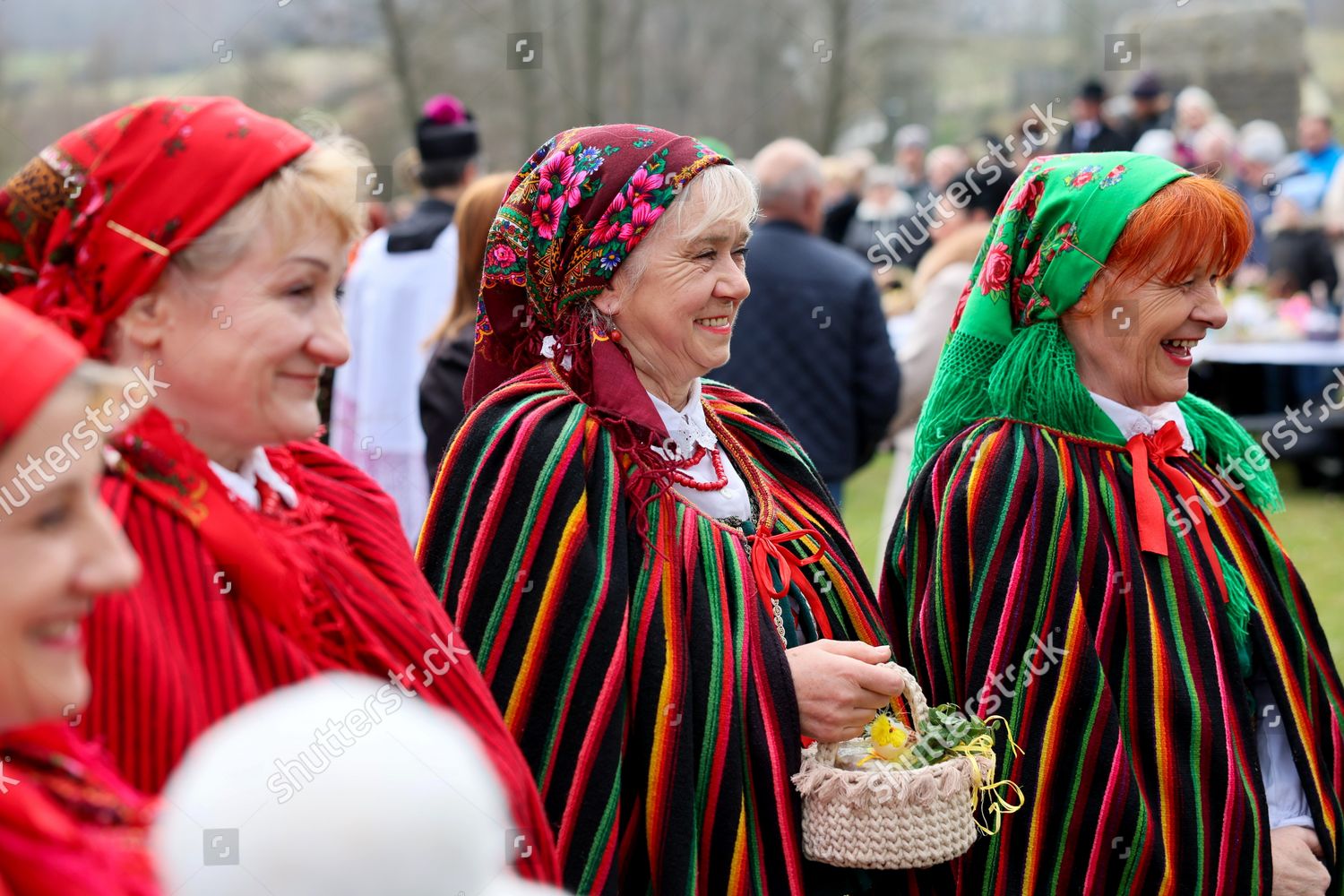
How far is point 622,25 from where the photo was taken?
21281 millimetres

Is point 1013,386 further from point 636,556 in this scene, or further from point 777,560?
point 636,556

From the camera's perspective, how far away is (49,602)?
1.49m

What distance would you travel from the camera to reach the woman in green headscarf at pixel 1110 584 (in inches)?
123

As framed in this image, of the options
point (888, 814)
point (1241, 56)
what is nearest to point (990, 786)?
point (888, 814)

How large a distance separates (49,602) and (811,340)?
4.47 m

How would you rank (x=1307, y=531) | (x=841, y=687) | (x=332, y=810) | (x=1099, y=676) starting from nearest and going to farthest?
(x=332, y=810) < (x=841, y=687) < (x=1099, y=676) < (x=1307, y=531)

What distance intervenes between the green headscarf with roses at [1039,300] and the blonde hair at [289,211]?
5.40ft

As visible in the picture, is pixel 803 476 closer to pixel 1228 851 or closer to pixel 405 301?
pixel 1228 851

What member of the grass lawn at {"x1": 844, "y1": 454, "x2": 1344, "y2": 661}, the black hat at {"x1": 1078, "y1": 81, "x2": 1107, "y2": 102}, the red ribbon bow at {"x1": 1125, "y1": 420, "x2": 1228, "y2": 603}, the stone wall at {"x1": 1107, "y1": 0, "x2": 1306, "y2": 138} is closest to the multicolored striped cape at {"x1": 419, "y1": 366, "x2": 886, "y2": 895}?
the red ribbon bow at {"x1": 1125, "y1": 420, "x2": 1228, "y2": 603}

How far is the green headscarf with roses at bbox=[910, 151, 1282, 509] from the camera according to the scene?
326 cm

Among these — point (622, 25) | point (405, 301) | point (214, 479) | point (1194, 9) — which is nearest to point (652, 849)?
point (214, 479)

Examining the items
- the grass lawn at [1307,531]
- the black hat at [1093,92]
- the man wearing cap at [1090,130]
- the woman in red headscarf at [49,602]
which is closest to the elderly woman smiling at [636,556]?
the woman in red headscarf at [49,602]

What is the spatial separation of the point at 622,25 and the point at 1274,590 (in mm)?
19002

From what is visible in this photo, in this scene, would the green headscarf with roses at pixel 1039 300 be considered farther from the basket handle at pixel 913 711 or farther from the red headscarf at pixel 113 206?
the red headscarf at pixel 113 206
